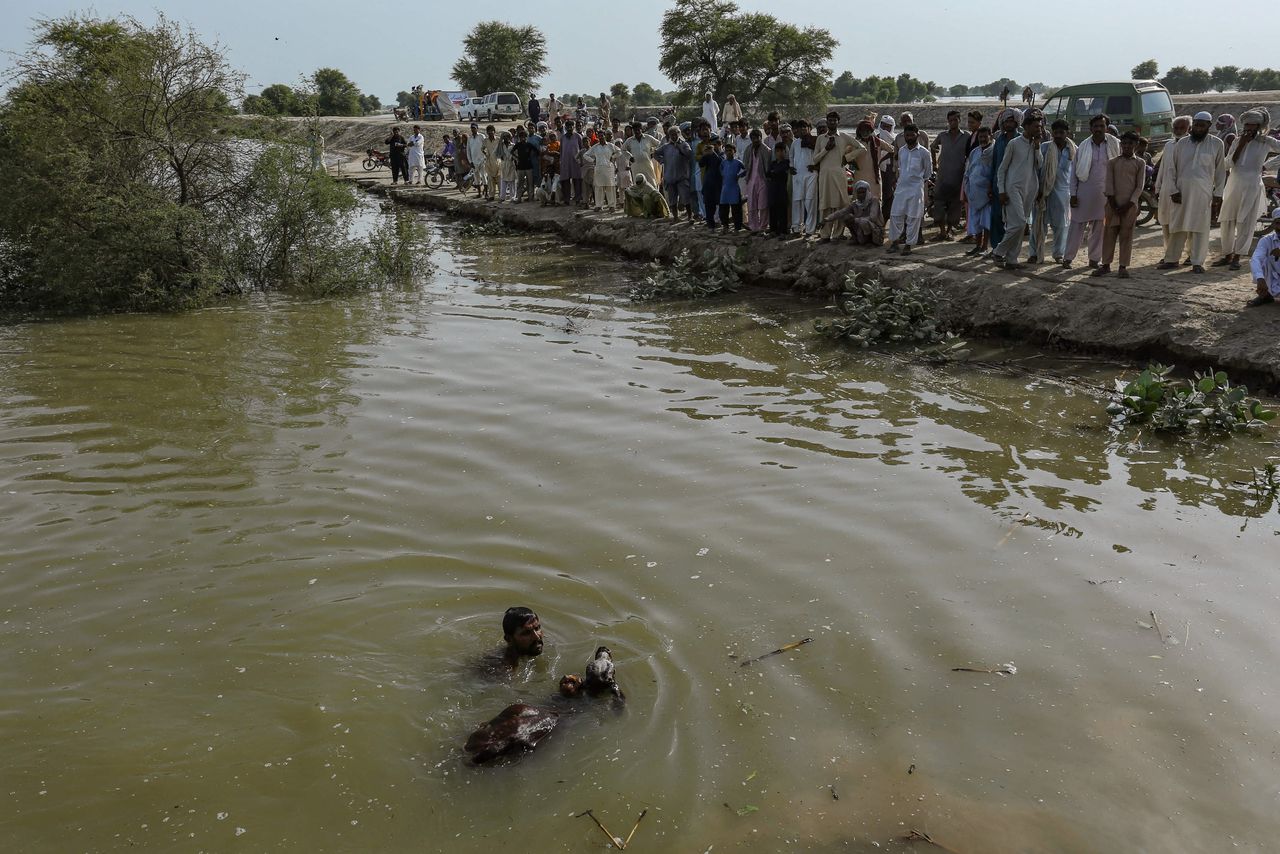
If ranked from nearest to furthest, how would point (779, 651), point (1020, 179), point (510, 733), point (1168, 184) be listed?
point (510, 733) < point (779, 651) < point (1168, 184) < point (1020, 179)

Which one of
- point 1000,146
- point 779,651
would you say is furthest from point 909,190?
point 779,651

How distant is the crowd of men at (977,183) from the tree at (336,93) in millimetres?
46954

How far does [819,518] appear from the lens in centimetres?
617

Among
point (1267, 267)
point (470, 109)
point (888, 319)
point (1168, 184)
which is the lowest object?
point (888, 319)

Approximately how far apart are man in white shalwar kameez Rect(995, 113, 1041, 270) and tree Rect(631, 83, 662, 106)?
63.3 meters

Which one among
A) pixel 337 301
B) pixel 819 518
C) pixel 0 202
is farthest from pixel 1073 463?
pixel 0 202

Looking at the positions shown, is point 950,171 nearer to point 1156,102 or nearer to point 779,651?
point 1156,102

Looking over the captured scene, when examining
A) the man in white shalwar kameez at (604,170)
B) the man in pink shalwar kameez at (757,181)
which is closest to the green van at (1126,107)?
→ the man in pink shalwar kameez at (757,181)

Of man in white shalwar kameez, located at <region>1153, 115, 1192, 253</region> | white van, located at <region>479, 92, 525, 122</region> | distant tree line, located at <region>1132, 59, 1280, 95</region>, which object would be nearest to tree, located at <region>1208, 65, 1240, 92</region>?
distant tree line, located at <region>1132, 59, 1280, 95</region>

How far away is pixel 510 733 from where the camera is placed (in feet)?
13.3

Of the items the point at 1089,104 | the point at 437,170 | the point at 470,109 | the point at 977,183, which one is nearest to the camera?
the point at 977,183

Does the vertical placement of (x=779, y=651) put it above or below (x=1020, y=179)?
below

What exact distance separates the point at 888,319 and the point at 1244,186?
3.69 m

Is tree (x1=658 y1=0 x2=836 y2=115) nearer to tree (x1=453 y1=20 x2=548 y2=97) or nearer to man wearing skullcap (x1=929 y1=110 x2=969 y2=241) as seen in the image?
tree (x1=453 y1=20 x2=548 y2=97)
